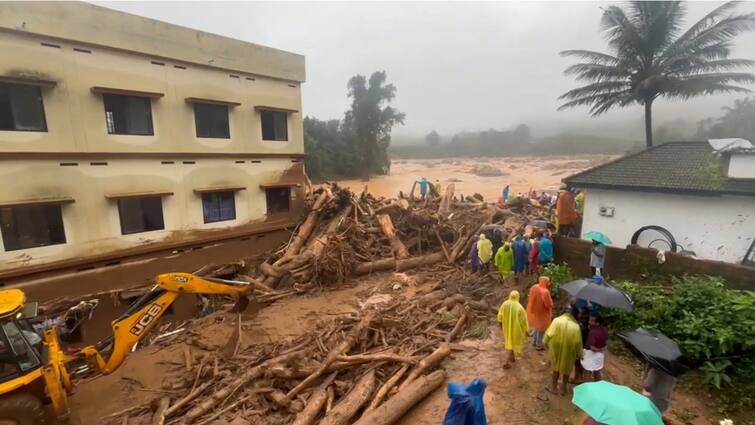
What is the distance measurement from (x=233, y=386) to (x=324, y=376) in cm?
179

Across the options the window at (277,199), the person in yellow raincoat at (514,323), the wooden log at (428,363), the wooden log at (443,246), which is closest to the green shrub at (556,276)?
the person in yellow raincoat at (514,323)

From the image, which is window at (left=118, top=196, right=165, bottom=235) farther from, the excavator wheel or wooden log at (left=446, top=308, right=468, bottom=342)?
wooden log at (left=446, top=308, right=468, bottom=342)

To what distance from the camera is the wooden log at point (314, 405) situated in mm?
6121

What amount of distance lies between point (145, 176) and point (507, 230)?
14.2 metres

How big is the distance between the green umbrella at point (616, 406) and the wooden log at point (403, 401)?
2.89 m

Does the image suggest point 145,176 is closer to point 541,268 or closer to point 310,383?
point 310,383

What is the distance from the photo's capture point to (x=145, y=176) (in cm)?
1350

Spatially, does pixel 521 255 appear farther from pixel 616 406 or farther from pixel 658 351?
pixel 616 406

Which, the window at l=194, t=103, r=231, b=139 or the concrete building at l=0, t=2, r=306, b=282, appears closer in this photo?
the concrete building at l=0, t=2, r=306, b=282

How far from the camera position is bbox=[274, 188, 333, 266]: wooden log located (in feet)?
53.4

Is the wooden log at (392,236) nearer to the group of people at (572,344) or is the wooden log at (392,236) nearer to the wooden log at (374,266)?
the wooden log at (374,266)

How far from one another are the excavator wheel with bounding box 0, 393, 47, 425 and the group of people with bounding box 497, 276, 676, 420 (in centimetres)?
789

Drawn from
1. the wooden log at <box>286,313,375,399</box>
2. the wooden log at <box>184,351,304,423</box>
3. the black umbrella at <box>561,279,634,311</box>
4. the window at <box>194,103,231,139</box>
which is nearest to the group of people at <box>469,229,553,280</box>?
the black umbrella at <box>561,279,634,311</box>

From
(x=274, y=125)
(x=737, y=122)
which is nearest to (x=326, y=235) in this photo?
(x=274, y=125)
